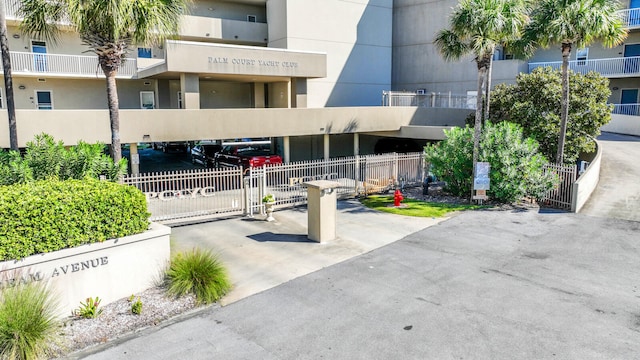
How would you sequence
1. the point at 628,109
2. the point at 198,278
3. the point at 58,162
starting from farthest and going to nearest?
the point at 628,109
the point at 58,162
the point at 198,278

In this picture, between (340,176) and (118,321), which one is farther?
(340,176)

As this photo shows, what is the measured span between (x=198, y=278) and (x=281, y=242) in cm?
407

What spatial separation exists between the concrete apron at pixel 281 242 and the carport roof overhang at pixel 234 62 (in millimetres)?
9293

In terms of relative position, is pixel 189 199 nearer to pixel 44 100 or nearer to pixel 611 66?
pixel 44 100

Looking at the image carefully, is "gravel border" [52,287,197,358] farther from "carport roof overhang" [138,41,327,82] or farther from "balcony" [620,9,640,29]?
"balcony" [620,9,640,29]

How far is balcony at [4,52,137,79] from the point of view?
898 inches

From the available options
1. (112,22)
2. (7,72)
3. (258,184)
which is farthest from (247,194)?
(7,72)

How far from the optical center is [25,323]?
720 centimetres

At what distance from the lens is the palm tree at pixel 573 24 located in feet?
55.6

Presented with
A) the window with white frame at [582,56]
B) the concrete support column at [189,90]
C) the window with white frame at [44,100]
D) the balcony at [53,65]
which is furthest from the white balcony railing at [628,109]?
the window with white frame at [44,100]

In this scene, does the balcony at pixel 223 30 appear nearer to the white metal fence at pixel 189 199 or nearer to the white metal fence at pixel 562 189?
the white metal fence at pixel 189 199

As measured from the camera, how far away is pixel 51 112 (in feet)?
56.1

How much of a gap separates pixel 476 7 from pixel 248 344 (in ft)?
48.4

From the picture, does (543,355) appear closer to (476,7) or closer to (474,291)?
(474,291)
